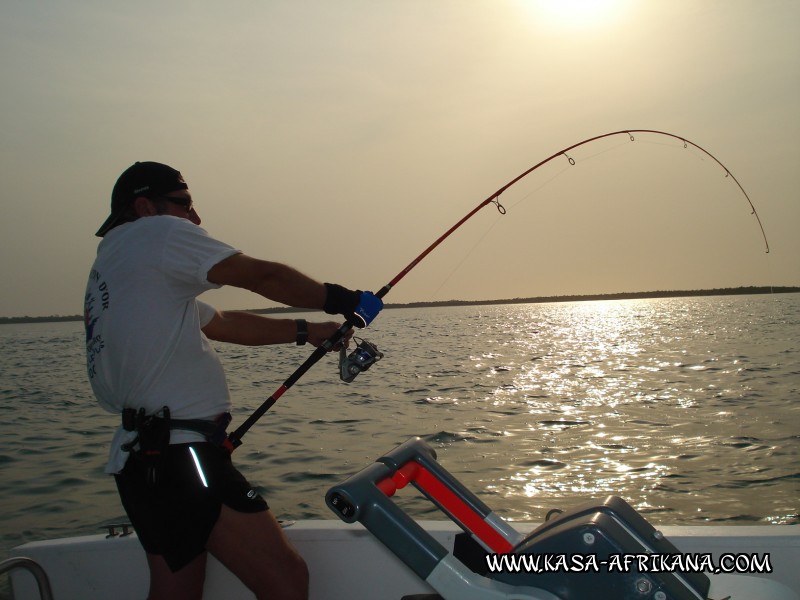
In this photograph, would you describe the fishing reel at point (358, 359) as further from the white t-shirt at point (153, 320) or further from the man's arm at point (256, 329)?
the white t-shirt at point (153, 320)

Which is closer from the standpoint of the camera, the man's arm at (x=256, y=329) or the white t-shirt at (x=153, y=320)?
the white t-shirt at (x=153, y=320)

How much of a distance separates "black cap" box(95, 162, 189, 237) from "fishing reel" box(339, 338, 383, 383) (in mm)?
959

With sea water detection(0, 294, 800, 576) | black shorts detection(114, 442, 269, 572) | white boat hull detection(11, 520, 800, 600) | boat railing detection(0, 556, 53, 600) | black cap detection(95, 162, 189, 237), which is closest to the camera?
black shorts detection(114, 442, 269, 572)

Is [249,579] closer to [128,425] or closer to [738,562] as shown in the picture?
[128,425]

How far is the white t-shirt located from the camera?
1.93m

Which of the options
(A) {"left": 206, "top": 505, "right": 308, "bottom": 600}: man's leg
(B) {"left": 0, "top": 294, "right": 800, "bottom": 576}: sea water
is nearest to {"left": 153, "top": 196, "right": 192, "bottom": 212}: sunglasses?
(A) {"left": 206, "top": 505, "right": 308, "bottom": 600}: man's leg

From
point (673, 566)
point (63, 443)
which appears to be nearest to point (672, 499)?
point (673, 566)

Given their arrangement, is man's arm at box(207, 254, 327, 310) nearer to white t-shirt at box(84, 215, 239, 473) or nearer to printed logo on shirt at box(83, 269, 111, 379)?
white t-shirt at box(84, 215, 239, 473)

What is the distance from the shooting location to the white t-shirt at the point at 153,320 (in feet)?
6.35

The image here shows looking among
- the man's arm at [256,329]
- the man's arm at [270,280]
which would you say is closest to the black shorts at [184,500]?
the man's arm at [270,280]

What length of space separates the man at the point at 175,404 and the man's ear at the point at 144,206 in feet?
0.51

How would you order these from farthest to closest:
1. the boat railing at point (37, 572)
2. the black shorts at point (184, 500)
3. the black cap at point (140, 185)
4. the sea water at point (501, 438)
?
the sea water at point (501, 438) < the boat railing at point (37, 572) < the black cap at point (140, 185) < the black shorts at point (184, 500)

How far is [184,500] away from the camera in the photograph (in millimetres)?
1914

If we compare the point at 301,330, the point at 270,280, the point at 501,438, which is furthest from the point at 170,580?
the point at 501,438
